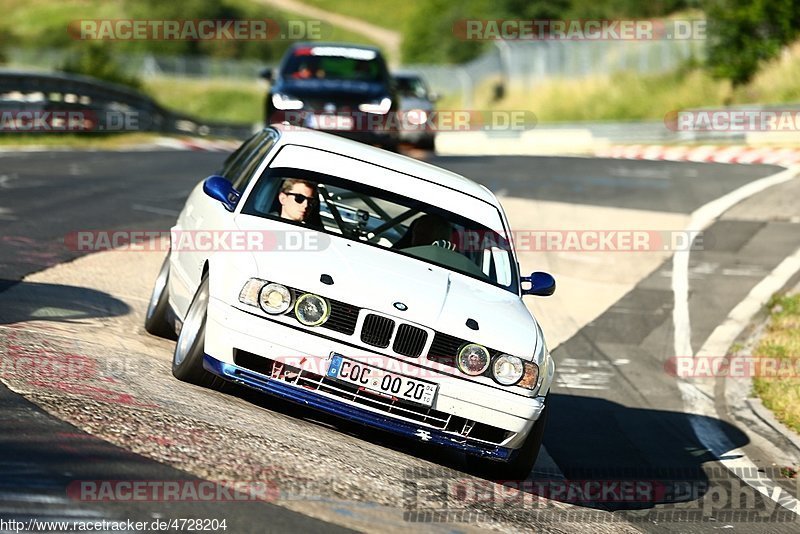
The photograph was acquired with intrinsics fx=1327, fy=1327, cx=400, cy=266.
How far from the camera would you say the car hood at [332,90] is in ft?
67.7

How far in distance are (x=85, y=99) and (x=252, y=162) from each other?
20.1 meters

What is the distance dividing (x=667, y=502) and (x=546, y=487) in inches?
29.0

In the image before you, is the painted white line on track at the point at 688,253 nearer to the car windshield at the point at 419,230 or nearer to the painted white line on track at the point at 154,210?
the car windshield at the point at 419,230

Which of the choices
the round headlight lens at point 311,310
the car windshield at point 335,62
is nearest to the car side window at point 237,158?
the round headlight lens at point 311,310

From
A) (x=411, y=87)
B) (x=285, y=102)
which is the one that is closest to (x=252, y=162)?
(x=285, y=102)

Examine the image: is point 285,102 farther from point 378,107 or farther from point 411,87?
point 411,87

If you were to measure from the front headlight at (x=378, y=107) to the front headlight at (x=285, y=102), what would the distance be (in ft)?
3.34

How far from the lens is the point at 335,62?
22.3m

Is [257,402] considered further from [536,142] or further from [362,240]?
[536,142]

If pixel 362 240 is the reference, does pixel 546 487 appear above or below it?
below

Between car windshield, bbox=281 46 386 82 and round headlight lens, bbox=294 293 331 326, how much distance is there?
48.1 ft

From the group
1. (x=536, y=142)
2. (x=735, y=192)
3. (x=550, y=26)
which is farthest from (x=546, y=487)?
(x=550, y=26)

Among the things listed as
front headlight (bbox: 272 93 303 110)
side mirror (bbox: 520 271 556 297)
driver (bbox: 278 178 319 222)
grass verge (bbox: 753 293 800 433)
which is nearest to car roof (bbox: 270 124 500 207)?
driver (bbox: 278 178 319 222)

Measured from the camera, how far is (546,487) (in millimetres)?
7660
